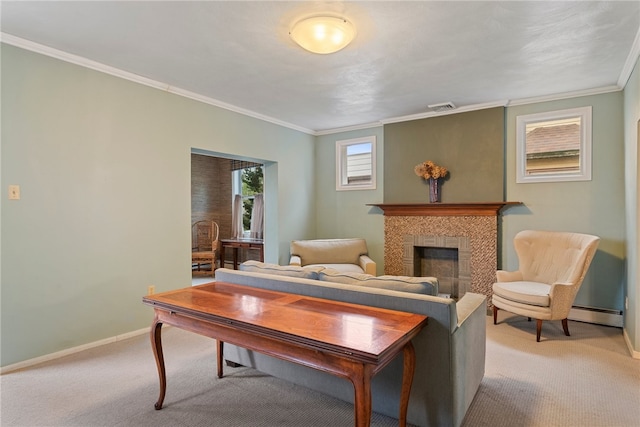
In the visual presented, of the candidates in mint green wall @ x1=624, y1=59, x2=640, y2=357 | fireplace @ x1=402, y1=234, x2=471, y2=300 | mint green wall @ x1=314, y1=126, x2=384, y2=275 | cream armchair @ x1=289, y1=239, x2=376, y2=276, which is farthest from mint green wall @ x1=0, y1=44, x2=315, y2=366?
mint green wall @ x1=624, y1=59, x2=640, y2=357

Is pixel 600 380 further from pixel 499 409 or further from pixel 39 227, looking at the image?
pixel 39 227

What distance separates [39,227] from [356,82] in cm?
313

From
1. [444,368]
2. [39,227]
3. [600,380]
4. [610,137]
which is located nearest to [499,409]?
[444,368]

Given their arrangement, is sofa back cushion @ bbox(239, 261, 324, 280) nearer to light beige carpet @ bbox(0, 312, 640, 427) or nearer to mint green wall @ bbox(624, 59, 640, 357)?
light beige carpet @ bbox(0, 312, 640, 427)

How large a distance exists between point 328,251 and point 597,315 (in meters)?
3.19

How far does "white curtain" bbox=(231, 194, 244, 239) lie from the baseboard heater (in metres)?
5.70

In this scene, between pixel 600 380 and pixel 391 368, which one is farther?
pixel 600 380

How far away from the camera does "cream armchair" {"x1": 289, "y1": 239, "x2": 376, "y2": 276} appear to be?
16.1 feet

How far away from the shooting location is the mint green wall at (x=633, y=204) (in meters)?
2.87

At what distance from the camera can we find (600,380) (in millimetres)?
2545

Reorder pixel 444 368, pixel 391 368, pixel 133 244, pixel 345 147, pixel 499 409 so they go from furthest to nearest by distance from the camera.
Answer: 1. pixel 345 147
2. pixel 133 244
3. pixel 499 409
4. pixel 391 368
5. pixel 444 368

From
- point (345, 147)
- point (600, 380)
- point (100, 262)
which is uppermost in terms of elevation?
point (345, 147)

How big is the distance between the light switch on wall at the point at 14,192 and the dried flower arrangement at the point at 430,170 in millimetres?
4224

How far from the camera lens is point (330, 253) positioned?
4.98 meters
